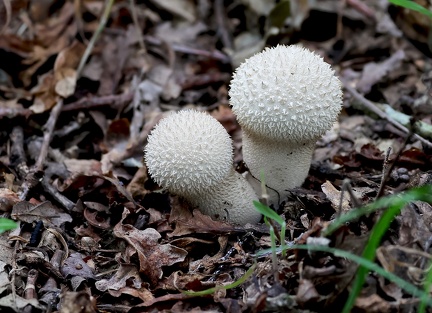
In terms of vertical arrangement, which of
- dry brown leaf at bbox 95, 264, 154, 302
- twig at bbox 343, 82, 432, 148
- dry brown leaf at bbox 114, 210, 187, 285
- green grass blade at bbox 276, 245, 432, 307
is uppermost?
green grass blade at bbox 276, 245, 432, 307

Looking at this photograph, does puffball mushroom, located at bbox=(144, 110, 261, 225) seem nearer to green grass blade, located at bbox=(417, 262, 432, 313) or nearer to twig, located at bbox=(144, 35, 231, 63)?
green grass blade, located at bbox=(417, 262, 432, 313)

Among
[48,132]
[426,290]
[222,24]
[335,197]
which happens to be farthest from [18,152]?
[426,290]

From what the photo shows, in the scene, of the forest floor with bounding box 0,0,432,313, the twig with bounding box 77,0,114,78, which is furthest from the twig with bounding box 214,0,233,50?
the twig with bounding box 77,0,114,78

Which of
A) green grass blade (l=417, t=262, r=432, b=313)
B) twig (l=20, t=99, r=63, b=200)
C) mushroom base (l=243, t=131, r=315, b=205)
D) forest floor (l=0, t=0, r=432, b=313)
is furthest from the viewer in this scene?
twig (l=20, t=99, r=63, b=200)

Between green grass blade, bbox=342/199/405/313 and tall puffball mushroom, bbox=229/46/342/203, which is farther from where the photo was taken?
tall puffball mushroom, bbox=229/46/342/203

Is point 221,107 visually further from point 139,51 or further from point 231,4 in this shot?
point 231,4

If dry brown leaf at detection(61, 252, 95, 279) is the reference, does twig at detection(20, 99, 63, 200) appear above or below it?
above

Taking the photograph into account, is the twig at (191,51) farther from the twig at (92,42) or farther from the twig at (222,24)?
the twig at (92,42)
